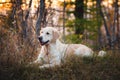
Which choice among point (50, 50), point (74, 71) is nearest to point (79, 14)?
point (50, 50)

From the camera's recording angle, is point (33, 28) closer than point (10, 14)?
No

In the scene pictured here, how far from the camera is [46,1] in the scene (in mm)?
11711

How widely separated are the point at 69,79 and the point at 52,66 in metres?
0.59

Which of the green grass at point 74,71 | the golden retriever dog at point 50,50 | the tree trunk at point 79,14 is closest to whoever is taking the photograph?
the green grass at point 74,71

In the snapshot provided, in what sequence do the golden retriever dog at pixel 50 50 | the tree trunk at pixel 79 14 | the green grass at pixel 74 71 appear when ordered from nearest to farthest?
1. the green grass at pixel 74 71
2. the golden retriever dog at pixel 50 50
3. the tree trunk at pixel 79 14

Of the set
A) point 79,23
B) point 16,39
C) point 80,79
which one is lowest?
point 79,23


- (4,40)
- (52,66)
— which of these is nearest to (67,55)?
(52,66)

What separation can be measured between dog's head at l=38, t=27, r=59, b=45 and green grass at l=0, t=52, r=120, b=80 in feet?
2.20

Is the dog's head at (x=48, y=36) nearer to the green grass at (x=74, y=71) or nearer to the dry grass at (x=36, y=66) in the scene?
the dry grass at (x=36, y=66)

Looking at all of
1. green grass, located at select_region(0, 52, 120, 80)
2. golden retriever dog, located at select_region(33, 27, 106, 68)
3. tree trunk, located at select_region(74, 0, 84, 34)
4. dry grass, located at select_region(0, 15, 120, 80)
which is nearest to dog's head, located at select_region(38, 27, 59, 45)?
golden retriever dog, located at select_region(33, 27, 106, 68)

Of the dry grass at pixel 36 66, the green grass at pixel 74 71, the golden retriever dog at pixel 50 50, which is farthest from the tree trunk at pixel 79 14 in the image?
the green grass at pixel 74 71

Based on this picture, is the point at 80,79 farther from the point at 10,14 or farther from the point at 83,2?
the point at 83,2

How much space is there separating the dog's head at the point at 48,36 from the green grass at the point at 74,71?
0.67 m

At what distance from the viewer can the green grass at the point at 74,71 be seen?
345 inches
